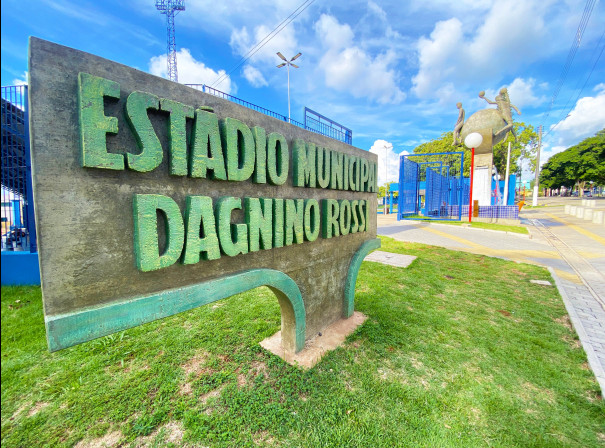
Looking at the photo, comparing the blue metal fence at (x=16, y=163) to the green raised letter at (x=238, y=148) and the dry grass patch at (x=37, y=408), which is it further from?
the green raised letter at (x=238, y=148)

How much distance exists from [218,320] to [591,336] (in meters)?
5.96

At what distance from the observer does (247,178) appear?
2518 millimetres

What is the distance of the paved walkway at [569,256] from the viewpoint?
4.23 metres

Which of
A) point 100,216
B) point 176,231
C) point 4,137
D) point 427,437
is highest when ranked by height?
point 4,137

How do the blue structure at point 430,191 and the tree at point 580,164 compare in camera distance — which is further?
the tree at point 580,164

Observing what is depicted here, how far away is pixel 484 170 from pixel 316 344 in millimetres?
22132

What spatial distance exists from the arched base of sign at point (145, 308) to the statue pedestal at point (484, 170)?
22030 mm

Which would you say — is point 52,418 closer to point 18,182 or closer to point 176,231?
point 176,231

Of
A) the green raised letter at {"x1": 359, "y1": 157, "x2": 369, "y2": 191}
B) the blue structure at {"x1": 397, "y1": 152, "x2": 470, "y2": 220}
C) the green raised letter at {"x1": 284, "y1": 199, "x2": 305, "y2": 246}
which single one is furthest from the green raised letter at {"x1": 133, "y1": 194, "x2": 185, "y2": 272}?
the blue structure at {"x1": 397, "y1": 152, "x2": 470, "y2": 220}

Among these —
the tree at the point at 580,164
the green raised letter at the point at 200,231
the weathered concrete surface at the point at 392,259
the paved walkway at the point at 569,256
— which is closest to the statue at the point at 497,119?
the paved walkway at the point at 569,256

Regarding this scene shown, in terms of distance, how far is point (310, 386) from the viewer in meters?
2.96

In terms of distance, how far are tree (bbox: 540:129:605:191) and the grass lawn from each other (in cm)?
5750

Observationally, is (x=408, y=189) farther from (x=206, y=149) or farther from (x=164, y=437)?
(x=164, y=437)

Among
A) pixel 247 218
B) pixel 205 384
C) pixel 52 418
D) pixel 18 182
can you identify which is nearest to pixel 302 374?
pixel 205 384
